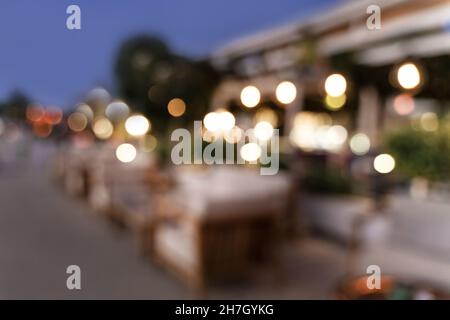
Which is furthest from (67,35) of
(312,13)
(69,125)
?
(69,125)

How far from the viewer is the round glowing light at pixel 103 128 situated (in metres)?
14.9

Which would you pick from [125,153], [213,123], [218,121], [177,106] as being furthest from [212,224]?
[177,106]

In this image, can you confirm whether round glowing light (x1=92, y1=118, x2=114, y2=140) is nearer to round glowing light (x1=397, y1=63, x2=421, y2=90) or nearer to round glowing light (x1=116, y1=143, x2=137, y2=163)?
round glowing light (x1=116, y1=143, x2=137, y2=163)

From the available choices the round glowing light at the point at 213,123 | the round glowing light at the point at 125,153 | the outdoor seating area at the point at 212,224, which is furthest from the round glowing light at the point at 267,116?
the outdoor seating area at the point at 212,224

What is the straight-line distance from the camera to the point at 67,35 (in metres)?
2.51

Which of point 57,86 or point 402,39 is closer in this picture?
point 57,86

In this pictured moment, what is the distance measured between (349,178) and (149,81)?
4972 millimetres

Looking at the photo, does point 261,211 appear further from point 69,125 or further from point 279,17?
point 69,125

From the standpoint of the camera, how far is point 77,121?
17312mm

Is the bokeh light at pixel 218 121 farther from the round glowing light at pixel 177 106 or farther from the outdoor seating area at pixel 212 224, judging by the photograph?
the outdoor seating area at pixel 212 224

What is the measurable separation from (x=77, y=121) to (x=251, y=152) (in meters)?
11.0

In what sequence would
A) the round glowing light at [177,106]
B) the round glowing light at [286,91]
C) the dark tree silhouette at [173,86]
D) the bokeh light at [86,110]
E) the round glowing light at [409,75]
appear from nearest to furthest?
1. the round glowing light at [409,75]
2. the round glowing light at [286,91]
3. the dark tree silhouette at [173,86]
4. the round glowing light at [177,106]
5. the bokeh light at [86,110]

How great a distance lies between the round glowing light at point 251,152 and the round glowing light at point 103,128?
23.6 ft

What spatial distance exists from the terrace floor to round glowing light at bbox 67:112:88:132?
10799 mm
